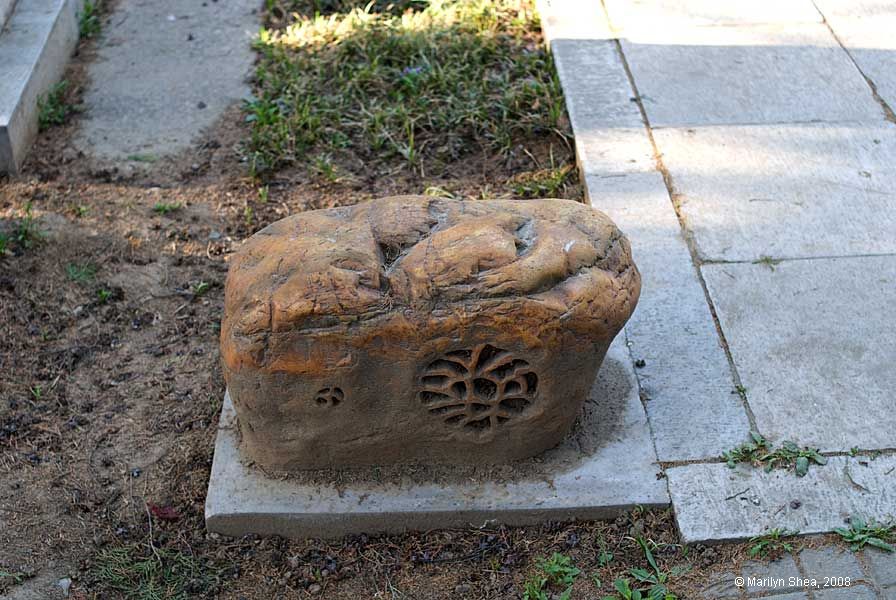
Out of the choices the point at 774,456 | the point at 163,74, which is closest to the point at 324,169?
the point at 163,74

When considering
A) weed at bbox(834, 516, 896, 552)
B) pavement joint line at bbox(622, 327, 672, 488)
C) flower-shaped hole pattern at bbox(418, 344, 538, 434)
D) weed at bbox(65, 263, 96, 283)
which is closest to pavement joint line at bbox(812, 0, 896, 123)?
pavement joint line at bbox(622, 327, 672, 488)

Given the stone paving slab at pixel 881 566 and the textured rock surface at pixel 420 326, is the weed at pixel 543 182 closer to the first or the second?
the textured rock surface at pixel 420 326

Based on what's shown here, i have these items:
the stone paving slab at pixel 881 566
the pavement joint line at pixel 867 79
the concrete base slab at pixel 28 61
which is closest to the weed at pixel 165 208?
the concrete base slab at pixel 28 61

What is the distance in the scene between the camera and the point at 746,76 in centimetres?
525

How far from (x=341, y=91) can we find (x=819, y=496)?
3.32 meters

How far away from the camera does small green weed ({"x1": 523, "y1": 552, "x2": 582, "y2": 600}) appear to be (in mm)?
2984

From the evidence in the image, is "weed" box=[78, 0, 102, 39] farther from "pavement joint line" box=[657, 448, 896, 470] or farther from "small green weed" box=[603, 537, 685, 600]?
"small green weed" box=[603, 537, 685, 600]

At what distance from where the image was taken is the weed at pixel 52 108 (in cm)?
531

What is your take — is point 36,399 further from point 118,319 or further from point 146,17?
point 146,17

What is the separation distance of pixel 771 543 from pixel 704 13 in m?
3.67

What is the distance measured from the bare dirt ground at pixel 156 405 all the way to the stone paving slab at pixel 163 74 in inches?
6.0

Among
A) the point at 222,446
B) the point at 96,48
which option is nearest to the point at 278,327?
the point at 222,446

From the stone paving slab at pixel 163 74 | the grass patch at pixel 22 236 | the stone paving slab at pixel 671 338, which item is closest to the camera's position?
the stone paving slab at pixel 671 338

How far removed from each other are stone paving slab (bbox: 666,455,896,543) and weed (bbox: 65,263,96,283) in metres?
2.58
